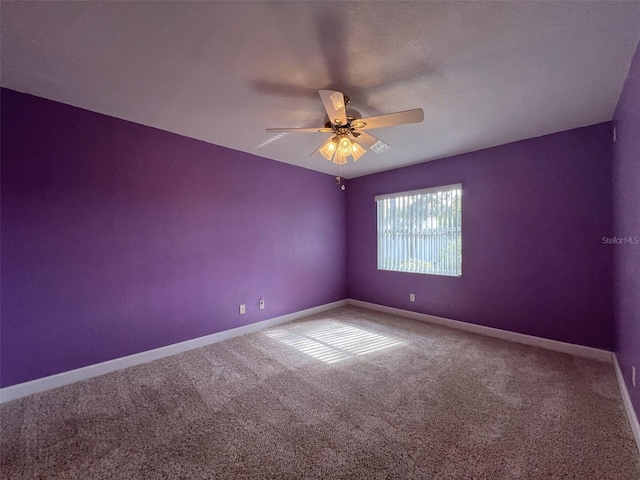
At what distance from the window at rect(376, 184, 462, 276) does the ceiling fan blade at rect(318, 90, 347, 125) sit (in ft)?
7.61

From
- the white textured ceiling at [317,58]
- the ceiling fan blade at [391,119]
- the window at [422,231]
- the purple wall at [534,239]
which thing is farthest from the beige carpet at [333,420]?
the white textured ceiling at [317,58]

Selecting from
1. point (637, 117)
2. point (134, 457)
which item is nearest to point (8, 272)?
point (134, 457)

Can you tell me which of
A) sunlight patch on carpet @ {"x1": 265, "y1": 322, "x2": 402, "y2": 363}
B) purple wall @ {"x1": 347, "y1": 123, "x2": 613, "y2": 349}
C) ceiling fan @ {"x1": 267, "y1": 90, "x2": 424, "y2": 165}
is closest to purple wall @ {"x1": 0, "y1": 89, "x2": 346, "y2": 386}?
sunlight patch on carpet @ {"x1": 265, "y1": 322, "x2": 402, "y2": 363}

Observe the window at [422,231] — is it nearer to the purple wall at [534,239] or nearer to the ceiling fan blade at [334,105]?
the purple wall at [534,239]

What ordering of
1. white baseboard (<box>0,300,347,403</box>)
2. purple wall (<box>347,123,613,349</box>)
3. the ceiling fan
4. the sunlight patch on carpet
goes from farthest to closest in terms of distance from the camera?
1. the sunlight patch on carpet
2. purple wall (<box>347,123,613,349</box>)
3. white baseboard (<box>0,300,347,403</box>)
4. the ceiling fan

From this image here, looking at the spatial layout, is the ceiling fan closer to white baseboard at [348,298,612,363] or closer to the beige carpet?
the beige carpet

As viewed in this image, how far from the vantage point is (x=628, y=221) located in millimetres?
1842

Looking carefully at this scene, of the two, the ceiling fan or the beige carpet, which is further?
the ceiling fan

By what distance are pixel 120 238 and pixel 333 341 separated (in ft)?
8.35

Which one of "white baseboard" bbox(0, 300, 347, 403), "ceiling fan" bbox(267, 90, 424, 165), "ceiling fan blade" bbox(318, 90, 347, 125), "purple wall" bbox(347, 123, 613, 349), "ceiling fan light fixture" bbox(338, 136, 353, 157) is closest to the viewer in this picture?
"ceiling fan blade" bbox(318, 90, 347, 125)

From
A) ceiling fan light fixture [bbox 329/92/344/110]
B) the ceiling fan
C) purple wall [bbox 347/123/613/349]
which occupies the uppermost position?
ceiling fan light fixture [bbox 329/92/344/110]

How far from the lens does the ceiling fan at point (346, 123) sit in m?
1.82

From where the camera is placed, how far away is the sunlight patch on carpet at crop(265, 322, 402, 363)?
2826mm

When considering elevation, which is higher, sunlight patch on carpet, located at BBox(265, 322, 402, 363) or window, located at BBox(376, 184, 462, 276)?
window, located at BBox(376, 184, 462, 276)
